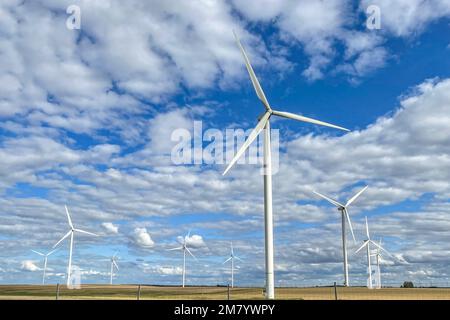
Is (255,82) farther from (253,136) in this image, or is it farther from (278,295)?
(278,295)

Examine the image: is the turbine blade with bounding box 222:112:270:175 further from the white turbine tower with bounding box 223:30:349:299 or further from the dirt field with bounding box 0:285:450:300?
the dirt field with bounding box 0:285:450:300

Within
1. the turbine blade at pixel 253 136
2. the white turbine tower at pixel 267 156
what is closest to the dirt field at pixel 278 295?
the white turbine tower at pixel 267 156

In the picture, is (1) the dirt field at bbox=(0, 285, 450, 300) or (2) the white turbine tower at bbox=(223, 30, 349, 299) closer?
(2) the white turbine tower at bbox=(223, 30, 349, 299)

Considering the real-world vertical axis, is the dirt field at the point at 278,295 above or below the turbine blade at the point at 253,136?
below

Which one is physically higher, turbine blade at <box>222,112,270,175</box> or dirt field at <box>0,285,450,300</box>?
turbine blade at <box>222,112,270,175</box>

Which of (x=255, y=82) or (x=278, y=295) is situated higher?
(x=255, y=82)

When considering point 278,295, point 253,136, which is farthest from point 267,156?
point 278,295

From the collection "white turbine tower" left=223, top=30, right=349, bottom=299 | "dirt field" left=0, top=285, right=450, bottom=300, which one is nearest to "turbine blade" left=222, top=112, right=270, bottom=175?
"white turbine tower" left=223, top=30, right=349, bottom=299

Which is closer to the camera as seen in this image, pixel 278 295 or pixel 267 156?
pixel 267 156

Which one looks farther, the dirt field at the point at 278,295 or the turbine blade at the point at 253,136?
the dirt field at the point at 278,295

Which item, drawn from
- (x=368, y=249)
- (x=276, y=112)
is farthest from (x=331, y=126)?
(x=368, y=249)

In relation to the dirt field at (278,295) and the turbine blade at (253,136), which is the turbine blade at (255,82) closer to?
the turbine blade at (253,136)
